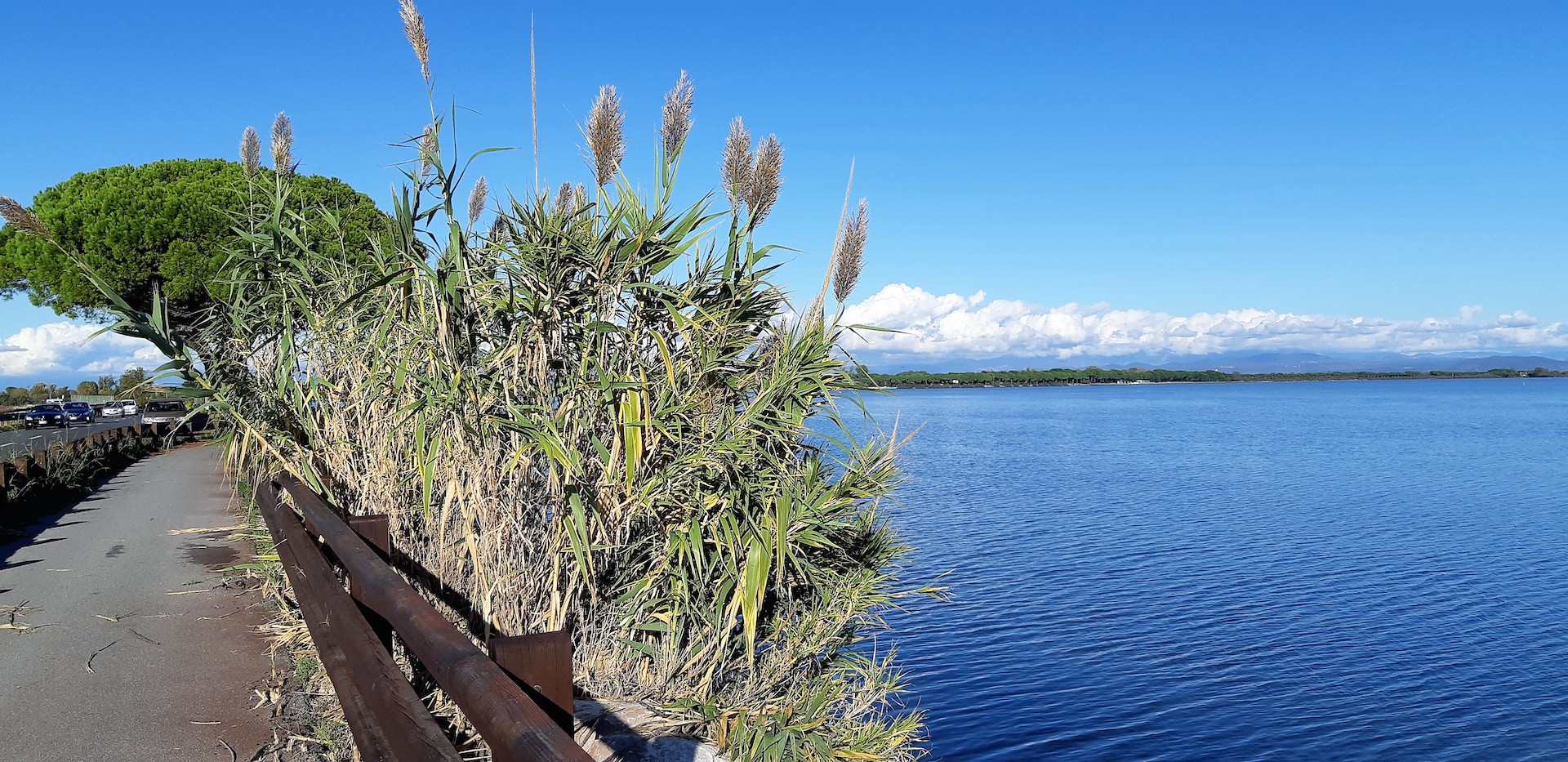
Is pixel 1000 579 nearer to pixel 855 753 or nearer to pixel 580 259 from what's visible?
pixel 855 753

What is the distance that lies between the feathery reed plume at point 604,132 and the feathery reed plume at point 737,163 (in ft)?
1.82

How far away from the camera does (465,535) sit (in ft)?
13.9

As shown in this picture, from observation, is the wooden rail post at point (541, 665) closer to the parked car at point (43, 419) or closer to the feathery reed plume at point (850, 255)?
the feathery reed plume at point (850, 255)

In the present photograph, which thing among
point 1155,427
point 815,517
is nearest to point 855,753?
point 815,517

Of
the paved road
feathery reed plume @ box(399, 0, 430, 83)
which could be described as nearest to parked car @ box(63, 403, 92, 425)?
the paved road

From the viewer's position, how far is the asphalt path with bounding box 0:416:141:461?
57.5ft

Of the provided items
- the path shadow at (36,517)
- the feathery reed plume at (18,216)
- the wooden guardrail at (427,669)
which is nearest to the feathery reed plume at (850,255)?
the wooden guardrail at (427,669)

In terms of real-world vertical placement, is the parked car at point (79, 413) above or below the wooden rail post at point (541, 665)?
below

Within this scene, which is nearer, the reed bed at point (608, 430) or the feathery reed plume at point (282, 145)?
the reed bed at point (608, 430)

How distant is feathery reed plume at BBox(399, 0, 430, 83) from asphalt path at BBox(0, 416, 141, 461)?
13.8 meters

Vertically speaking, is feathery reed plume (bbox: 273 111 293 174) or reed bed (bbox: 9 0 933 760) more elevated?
feathery reed plume (bbox: 273 111 293 174)

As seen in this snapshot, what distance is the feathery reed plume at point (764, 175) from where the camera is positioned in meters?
4.77

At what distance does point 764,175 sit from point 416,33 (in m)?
1.71

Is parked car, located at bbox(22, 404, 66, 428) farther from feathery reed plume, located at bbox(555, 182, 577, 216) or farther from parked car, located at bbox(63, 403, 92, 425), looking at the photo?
feathery reed plume, located at bbox(555, 182, 577, 216)
